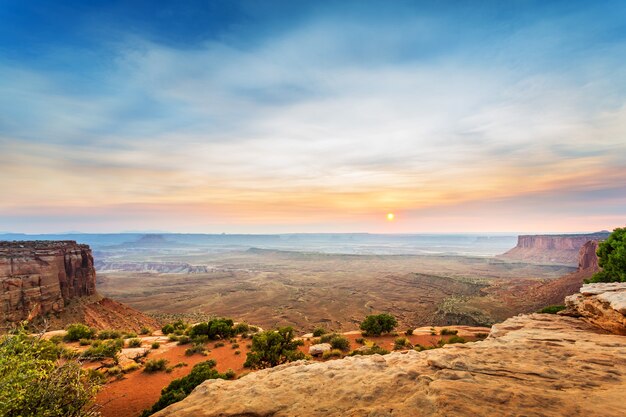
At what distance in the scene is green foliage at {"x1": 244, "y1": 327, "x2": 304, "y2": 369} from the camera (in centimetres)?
1661

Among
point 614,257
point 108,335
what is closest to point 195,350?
point 108,335

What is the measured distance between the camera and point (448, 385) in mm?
6992

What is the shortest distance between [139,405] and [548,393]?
55.6ft

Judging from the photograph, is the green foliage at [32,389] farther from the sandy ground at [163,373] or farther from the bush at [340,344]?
the bush at [340,344]

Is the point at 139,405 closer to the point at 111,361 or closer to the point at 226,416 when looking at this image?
the point at 111,361

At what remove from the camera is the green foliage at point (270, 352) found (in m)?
16.6

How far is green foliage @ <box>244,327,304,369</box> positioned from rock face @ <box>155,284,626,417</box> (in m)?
6.92

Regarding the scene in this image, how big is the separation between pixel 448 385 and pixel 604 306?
37.2 feet

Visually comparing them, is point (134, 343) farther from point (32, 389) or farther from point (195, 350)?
point (32, 389)

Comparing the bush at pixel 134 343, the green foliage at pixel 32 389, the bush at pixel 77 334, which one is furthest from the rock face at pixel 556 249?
the green foliage at pixel 32 389

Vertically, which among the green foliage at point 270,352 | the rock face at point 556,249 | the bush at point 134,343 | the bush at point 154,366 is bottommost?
the rock face at point 556,249

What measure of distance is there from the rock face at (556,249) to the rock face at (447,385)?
192107 millimetres

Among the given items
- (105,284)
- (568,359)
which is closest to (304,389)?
(568,359)

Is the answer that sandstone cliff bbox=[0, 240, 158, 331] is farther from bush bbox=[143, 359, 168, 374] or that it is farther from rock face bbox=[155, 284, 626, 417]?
rock face bbox=[155, 284, 626, 417]
